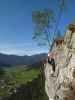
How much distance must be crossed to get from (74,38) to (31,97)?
1094 inches

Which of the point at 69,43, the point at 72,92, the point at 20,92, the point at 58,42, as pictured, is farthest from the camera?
the point at 20,92

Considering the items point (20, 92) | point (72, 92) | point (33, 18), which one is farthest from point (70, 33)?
point (20, 92)

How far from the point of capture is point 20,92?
4712 centimetres

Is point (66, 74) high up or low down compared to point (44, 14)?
down

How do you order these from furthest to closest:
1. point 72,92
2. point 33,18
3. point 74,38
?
point 33,18 < point 74,38 < point 72,92

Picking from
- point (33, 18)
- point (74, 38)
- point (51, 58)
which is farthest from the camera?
point (33, 18)

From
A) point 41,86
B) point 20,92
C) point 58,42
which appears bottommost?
point 20,92

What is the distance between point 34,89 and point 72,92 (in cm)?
2834

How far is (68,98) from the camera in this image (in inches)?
631

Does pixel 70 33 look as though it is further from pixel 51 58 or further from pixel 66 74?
pixel 51 58

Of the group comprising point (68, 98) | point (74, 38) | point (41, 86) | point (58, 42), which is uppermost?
point (74, 38)

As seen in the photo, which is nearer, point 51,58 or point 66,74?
point 66,74

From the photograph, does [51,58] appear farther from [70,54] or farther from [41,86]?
[41,86]

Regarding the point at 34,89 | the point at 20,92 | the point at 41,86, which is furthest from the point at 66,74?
the point at 20,92
